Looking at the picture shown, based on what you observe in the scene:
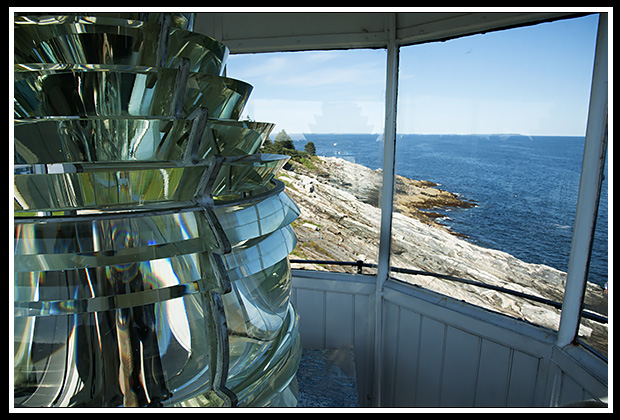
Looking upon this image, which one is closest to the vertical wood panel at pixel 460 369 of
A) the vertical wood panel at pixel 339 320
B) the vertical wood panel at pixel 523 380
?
the vertical wood panel at pixel 523 380

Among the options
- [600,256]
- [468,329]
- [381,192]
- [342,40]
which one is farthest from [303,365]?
[342,40]

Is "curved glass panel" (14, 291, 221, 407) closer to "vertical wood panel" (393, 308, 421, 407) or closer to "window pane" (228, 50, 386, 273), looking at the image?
"window pane" (228, 50, 386, 273)

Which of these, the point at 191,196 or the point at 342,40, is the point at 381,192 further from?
the point at 191,196

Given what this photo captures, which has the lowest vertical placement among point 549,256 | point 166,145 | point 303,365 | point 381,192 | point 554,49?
point 303,365

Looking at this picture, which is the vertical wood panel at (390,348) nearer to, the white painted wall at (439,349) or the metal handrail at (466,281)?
the white painted wall at (439,349)

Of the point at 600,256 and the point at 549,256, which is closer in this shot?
the point at 600,256

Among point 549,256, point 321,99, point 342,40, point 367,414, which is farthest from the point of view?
point 321,99

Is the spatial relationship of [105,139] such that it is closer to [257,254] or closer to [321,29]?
[257,254]
